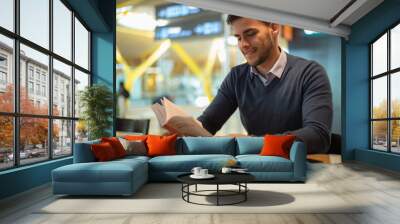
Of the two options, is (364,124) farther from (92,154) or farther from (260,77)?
(92,154)

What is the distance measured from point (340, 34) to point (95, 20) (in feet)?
17.5

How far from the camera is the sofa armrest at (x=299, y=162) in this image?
5723mm

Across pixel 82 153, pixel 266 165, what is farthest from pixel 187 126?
pixel 82 153

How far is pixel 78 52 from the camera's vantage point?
7867 mm

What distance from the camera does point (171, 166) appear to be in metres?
5.68

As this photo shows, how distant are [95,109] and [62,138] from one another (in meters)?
1.13

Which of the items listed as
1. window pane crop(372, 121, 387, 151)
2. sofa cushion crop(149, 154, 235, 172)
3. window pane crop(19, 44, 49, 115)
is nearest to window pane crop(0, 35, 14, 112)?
window pane crop(19, 44, 49, 115)

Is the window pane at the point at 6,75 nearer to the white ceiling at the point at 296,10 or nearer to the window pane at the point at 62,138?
the window pane at the point at 62,138

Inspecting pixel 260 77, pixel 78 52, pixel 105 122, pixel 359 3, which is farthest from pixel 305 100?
pixel 78 52

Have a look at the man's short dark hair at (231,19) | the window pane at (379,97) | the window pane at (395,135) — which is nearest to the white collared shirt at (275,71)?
Result: the man's short dark hair at (231,19)

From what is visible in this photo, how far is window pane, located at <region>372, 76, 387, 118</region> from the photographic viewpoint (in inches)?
336

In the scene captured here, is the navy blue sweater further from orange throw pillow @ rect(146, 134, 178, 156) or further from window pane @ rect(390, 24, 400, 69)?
orange throw pillow @ rect(146, 134, 178, 156)

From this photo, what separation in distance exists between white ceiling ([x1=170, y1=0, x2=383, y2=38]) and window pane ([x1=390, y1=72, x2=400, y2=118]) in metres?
1.45

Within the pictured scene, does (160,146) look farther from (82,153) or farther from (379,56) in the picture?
(379,56)
